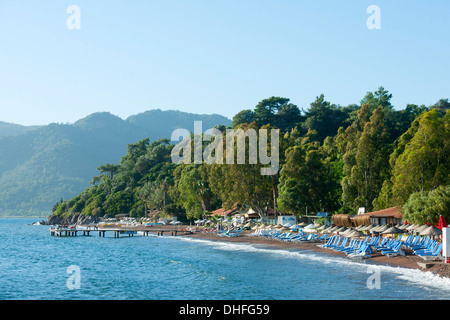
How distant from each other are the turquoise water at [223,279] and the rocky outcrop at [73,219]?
105m

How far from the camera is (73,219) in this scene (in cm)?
15438

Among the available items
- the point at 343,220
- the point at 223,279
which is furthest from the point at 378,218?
the point at 223,279

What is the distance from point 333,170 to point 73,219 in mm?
112478

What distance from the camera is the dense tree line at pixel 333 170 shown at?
43.0 m

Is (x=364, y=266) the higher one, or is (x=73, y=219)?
(x=364, y=266)

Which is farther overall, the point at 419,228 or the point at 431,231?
the point at 419,228

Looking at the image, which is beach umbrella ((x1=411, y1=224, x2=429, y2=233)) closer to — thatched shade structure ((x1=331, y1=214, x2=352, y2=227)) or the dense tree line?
the dense tree line

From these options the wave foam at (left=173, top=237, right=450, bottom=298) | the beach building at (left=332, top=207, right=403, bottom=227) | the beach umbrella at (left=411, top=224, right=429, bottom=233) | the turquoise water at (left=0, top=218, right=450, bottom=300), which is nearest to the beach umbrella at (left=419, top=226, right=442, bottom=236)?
the beach umbrella at (left=411, top=224, right=429, bottom=233)

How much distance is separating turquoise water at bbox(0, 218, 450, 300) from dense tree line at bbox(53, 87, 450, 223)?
39.9ft

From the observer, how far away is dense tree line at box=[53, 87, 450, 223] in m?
43.0

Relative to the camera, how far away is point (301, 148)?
64.7m

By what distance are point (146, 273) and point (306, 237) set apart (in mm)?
21923

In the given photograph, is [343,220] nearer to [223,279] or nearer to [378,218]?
[378,218]
